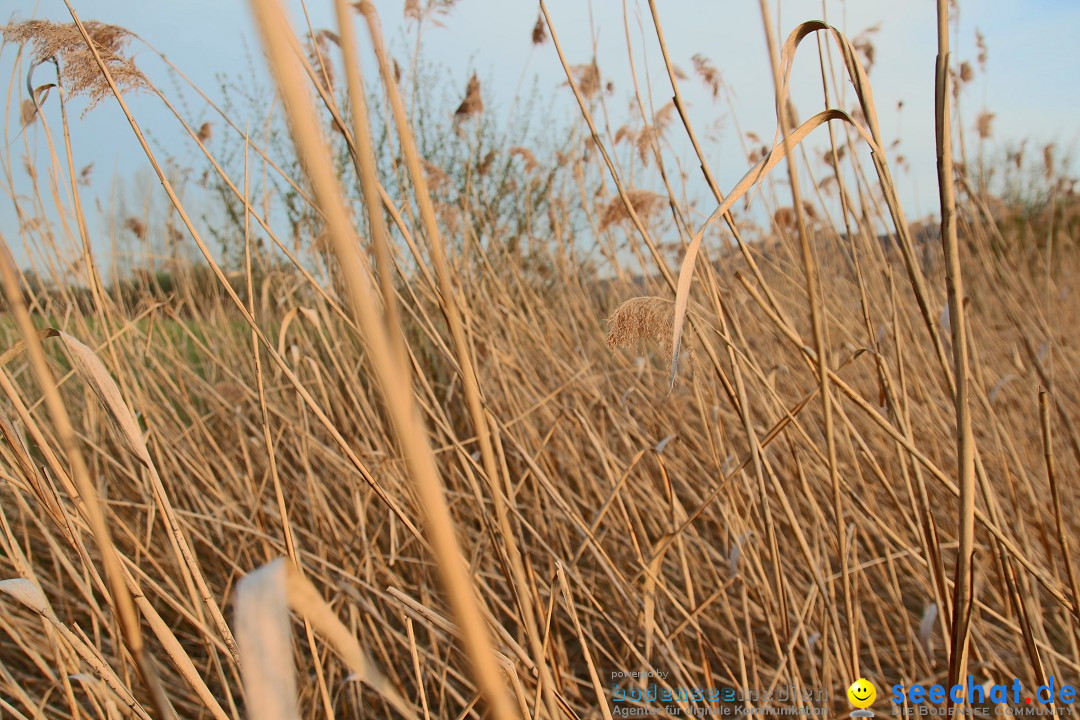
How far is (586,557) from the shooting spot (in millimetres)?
1648

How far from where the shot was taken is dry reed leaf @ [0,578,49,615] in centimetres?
58

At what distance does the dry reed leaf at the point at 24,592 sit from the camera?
0.58m

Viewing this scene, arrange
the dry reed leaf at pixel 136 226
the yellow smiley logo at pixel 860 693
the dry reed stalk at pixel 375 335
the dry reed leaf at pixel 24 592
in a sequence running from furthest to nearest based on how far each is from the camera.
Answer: the dry reed leaf at pixel 136 226
the yellow smiley logo at pixel 860 693
the dry reed leaf at pixel 24 592
the dry reed stalk at pixel 375 335

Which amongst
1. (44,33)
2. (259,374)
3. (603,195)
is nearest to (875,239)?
(603,195)

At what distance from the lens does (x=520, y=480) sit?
4.39 ft

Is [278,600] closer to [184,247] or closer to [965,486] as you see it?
[965,486]

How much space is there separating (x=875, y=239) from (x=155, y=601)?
5.45 ft

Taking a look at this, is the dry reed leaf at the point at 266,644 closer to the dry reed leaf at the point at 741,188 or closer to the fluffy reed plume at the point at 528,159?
the dry reed leaf at the point at 741,188

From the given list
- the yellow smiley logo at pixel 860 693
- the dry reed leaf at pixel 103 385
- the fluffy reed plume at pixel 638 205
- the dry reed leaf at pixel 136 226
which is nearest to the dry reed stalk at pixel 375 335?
the dry reed leaf at pixel 103 385

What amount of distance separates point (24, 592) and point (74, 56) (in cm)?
51

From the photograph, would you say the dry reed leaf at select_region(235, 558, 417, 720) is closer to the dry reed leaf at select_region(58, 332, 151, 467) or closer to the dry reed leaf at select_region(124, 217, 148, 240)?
the dry reed leaf at select_region(58, 332, 151, 467)

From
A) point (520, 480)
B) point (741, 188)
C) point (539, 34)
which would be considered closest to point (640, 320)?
point (741, 188)

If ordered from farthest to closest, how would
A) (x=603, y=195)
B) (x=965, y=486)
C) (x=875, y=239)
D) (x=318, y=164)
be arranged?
(x=603, y=195), (x=875, y=239), (x=965, y=486), (x=318, y=164)

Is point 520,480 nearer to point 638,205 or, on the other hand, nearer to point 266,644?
point 638,205
